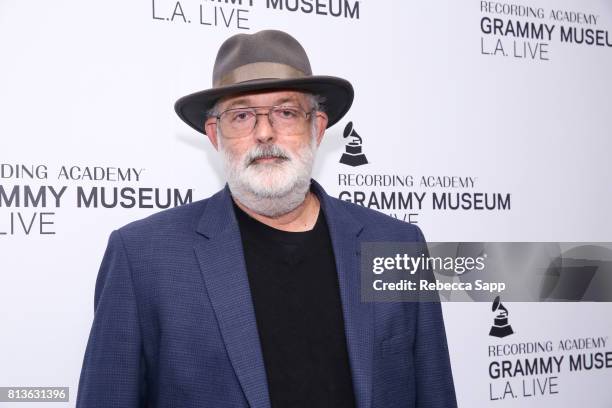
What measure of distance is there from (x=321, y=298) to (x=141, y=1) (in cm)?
136

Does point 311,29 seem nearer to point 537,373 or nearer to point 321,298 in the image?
point 321,298

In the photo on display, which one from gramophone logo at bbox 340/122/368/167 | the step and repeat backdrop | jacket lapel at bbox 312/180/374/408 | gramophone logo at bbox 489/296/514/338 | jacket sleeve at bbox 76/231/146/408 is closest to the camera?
jacket sleeve at bbox 76/231/146/408

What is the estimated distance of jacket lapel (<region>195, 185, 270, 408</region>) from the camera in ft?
4.60

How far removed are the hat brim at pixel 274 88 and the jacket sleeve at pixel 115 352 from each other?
57 centimetres

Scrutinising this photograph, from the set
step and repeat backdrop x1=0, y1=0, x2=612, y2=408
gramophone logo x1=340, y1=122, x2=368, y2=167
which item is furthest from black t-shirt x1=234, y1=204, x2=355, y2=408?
gramophone logo x1=340, y1=122, x2=368, y2=167

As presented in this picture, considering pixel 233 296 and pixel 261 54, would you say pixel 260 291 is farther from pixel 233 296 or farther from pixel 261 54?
pixel 261 54

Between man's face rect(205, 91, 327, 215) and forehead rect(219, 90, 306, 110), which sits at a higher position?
forehead rect(219, 90, 306, 110)

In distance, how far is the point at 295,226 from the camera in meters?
1.78

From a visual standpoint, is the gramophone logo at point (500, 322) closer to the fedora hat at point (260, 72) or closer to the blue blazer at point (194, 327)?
the blue blazer at point (194, 327)

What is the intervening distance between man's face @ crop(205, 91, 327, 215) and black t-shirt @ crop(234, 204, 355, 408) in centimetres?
12

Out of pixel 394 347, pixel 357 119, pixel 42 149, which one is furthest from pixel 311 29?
pixel 394 347

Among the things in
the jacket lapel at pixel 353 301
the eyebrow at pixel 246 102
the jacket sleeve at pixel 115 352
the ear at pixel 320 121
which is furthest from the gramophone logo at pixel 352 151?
the jacket sleeve at pixel 115 352

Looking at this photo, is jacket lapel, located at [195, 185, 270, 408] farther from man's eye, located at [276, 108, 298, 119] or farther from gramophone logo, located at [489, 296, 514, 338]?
gramophone logo, located at [489, 296, 514, 338]

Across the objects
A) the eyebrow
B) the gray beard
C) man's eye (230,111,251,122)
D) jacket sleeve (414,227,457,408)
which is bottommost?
jacket sleeve (414,227,457,408)
